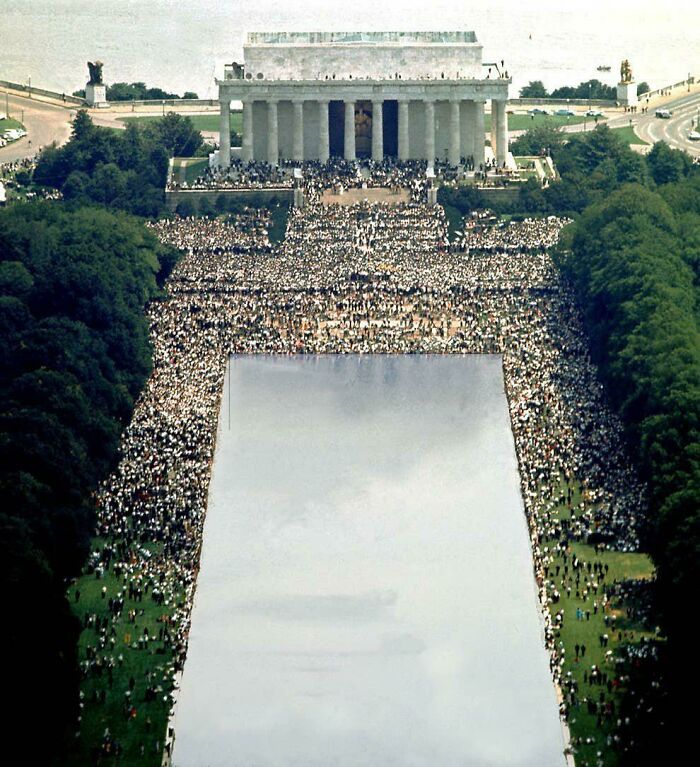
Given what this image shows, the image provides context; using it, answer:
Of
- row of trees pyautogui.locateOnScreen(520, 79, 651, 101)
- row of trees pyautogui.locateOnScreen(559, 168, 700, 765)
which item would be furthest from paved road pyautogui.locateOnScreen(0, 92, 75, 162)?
row of trees pyautogui.locateOnScreen(559, 168, 700, 765)

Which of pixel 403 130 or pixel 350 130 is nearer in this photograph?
pixel 403 130

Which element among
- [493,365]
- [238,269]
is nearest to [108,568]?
[493,365]

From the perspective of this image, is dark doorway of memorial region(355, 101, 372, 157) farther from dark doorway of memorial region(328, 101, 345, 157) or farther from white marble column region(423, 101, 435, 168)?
white marble column region(423, 101, 435, 168)

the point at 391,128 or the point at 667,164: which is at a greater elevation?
the point at 391,128

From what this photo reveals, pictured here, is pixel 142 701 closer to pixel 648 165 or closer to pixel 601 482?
pixel 601 482

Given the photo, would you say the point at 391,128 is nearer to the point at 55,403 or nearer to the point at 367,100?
the point at 367,100

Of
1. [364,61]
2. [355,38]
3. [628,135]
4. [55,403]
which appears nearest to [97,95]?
[355,38]
